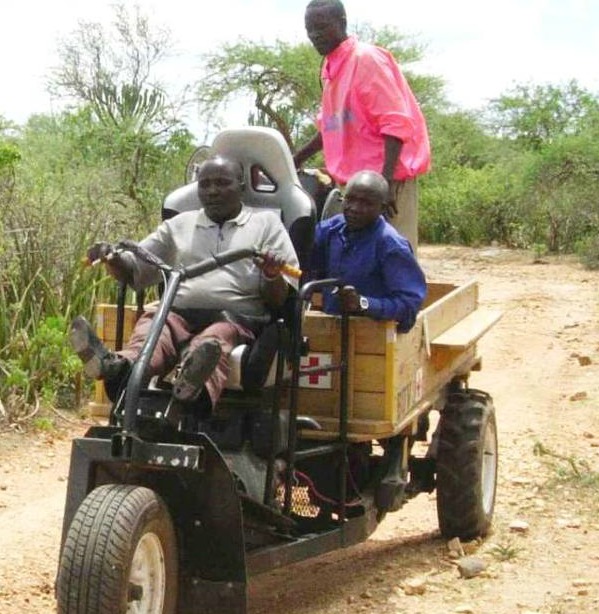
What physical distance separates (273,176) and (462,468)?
1571 millimetres

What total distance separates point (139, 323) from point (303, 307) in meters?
0.63

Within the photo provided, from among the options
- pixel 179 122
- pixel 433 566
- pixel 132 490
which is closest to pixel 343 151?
pixel 433 566

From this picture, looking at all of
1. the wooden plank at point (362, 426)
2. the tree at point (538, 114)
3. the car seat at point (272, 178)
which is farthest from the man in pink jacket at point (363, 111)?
the tree at point (538, 114)

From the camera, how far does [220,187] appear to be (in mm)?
5254

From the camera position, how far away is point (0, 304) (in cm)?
890

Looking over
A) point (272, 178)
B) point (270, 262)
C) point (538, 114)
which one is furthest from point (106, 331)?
point (538, 114)

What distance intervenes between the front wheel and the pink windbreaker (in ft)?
9.01

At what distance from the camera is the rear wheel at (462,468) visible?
6.07 meters

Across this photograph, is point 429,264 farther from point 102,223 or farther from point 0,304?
point 0,304

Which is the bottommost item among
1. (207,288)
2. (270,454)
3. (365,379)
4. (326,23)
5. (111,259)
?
(270,454)

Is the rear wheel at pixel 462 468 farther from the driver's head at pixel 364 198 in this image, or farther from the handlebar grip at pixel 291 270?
the handlebar grip at pixel 291 270

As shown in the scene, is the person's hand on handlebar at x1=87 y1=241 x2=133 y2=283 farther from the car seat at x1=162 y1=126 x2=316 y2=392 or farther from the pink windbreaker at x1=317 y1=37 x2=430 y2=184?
the pink windbreaker at x1=317 y1=37 x2=430 y2=184

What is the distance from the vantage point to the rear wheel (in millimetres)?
6074

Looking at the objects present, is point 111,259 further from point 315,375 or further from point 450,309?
point 450,309
